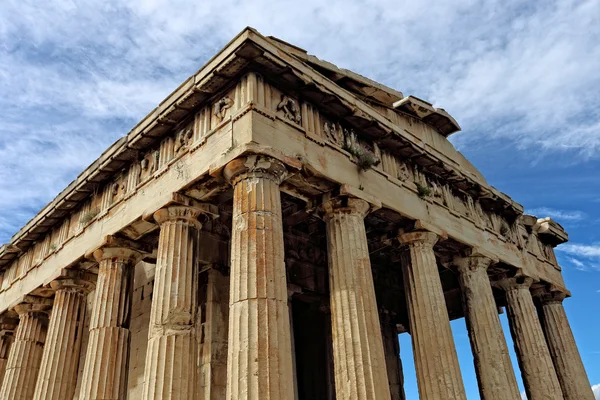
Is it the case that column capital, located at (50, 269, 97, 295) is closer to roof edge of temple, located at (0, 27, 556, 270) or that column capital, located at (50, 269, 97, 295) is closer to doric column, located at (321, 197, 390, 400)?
roof edge of temple, located at (0, 27, 556, 270)

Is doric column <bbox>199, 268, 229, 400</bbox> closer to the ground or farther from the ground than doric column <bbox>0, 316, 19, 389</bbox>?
closer to the ground

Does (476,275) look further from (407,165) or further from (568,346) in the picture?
(568,346)

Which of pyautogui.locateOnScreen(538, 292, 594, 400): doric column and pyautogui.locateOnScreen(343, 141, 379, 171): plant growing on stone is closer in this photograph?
pyautogui.locateOnScreen(343, 141, 379, 171): plant growing on stone

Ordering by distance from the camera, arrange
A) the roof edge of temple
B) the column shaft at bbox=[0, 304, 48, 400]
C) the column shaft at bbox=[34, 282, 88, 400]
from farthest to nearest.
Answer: the column shaft at bbox=[0, 304, 48, 400] → the column shaft at bbox=[34, 282, 88, 400] → the roof edge of temple

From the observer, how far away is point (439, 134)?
1805 centimetres

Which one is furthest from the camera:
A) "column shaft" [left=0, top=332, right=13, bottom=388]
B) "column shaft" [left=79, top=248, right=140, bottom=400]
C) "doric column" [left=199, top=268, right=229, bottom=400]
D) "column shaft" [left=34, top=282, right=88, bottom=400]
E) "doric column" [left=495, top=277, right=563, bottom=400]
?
"column shaft" [left=0, top=332, right=13, bottom=388]

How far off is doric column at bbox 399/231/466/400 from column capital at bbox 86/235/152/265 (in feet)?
24.3

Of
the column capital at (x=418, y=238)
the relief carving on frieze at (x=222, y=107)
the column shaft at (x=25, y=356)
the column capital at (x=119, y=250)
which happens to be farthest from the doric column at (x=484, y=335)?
the column shaft at (x=25, y=356)

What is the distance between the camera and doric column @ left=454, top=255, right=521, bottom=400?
47.0 feet

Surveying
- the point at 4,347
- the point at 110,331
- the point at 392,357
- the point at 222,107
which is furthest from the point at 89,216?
the point at 392,357

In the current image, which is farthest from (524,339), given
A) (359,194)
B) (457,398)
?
(359,194)

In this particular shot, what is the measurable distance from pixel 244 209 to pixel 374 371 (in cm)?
424

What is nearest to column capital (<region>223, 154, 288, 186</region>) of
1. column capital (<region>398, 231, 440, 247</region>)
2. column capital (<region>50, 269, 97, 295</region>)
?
column capital (<region>398, 231, 440, 247</region>)

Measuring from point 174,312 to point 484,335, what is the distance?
9292mm
